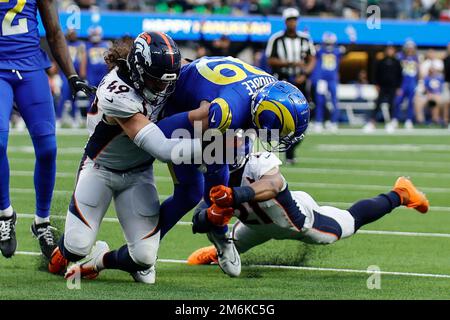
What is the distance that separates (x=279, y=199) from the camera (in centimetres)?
583

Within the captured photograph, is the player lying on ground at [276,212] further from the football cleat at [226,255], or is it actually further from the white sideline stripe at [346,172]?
the white sideline stripe at [346,172]

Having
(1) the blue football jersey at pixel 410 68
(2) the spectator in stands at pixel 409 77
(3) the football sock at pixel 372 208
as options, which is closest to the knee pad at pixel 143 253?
(3) the football sock at pixel 372 208

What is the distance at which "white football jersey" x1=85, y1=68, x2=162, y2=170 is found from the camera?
5465mm

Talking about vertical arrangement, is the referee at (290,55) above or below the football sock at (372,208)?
below

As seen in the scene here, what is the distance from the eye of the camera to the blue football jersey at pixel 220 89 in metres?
5.37

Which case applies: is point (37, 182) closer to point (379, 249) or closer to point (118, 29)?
point (379, 249)

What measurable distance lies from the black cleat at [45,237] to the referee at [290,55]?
272 inches

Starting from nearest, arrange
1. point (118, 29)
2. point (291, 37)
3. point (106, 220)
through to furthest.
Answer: point (106, 220) < point (291, 37) < point (118, 29)

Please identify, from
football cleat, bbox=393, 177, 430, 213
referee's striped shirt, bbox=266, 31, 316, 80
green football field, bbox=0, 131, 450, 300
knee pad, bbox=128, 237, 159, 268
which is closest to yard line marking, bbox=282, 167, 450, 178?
green football field, bbox=0, 131, 450, 300

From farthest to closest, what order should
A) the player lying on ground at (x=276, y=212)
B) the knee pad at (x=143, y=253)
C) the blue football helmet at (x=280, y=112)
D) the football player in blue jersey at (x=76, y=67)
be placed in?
the football player in blue jersey at (x=76, y=67) < the knee pad at (x=143, y=253) < the player lying on ground at (x=276, y=212) < the blue football helmet at (x=280, y=112)

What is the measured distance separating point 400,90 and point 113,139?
60.0 feet

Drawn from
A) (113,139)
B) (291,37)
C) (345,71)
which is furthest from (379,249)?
(345,71)

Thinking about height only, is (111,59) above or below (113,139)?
above

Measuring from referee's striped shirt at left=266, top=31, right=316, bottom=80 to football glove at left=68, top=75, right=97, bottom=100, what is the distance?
6.74 metres
